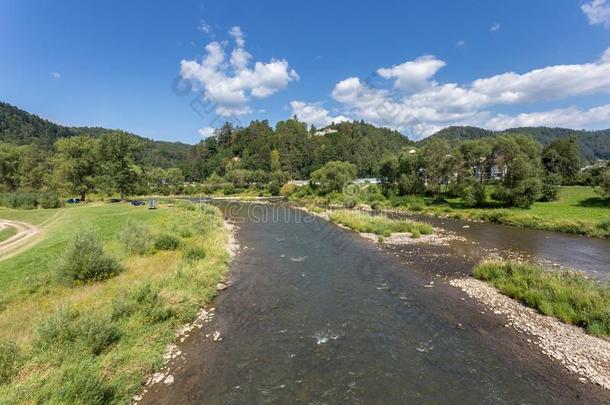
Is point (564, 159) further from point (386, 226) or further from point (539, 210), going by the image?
point (386, 226)

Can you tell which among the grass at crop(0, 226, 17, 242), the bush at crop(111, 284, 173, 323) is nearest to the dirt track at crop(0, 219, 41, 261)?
the grass at crop(0, 226, 17, 242)

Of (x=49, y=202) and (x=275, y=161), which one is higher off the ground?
(x=275, y=161)

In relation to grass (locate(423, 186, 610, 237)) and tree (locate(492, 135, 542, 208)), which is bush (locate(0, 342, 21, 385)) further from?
tree (locate(492, 135, 542, 208))

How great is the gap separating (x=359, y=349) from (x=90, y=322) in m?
9.71

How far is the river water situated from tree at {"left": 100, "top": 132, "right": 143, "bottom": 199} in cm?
5097

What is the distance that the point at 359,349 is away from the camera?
11031mm

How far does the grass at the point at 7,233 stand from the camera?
74.4 feet

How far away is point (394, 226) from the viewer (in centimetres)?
3334

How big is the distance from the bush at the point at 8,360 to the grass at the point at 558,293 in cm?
1955

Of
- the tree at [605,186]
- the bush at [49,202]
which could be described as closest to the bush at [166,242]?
the bush at [49,202]

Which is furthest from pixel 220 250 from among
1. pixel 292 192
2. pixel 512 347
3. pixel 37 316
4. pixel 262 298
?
pixel 292 192

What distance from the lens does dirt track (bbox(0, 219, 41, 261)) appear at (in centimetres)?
1880

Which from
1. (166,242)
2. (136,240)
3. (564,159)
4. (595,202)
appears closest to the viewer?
(136,240)

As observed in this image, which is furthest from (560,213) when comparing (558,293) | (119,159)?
(119,159)
